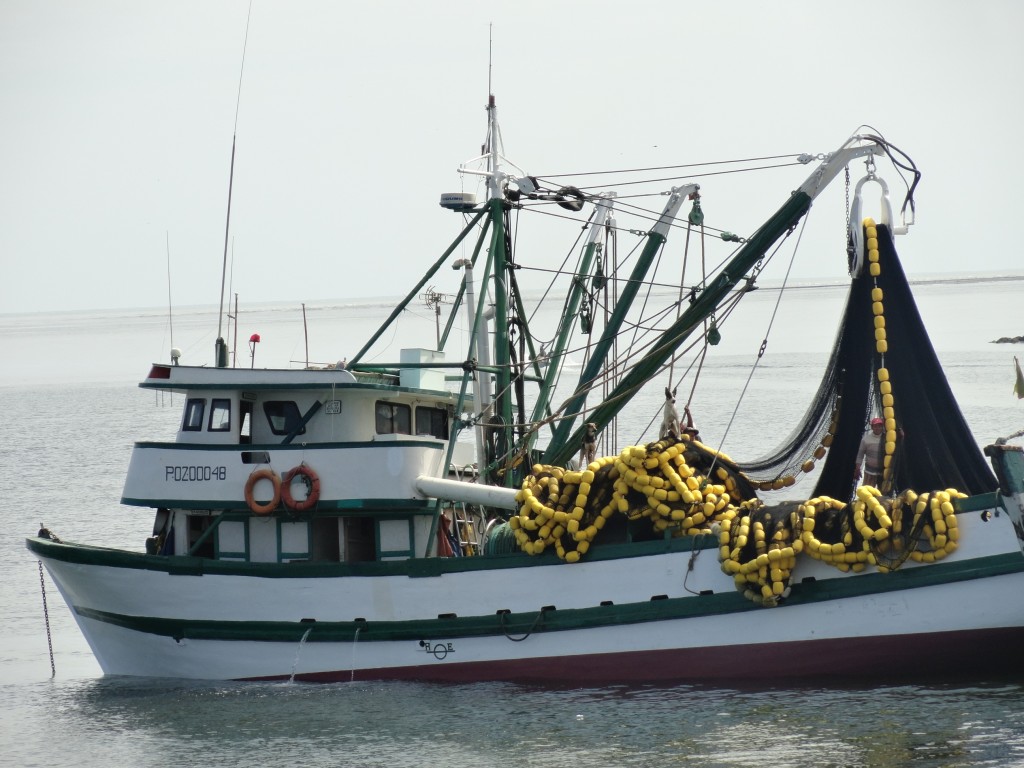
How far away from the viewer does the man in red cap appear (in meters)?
15.3

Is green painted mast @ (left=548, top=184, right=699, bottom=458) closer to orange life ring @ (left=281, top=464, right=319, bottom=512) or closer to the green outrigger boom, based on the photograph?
the green outrigger boom

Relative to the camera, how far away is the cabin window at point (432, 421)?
18.6 m

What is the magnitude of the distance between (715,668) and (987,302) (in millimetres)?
103250

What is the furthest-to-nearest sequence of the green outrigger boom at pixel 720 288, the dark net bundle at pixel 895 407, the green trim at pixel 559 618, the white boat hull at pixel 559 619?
the green outrigger boom at pixel 720 288, the dark net bundle at pixel 895 407, the white boat hull at pixel 559 619, the green trim at pixel 559 618

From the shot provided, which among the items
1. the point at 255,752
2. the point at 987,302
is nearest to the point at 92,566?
the point at 255,752

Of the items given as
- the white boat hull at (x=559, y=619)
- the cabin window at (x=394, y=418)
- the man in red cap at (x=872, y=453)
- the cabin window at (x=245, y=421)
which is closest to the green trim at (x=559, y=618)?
the white boat hull at (x=559, y=619)

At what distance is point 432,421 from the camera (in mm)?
18875

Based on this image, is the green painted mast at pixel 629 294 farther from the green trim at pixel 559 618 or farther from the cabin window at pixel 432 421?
the green trim at pixel 559 618

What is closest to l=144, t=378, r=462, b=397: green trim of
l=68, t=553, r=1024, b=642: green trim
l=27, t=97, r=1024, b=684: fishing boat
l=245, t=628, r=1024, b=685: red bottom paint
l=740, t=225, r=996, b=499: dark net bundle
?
l=27, t=97, r=1024, b=684: fishing boat

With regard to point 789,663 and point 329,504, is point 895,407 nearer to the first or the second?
point 789,663

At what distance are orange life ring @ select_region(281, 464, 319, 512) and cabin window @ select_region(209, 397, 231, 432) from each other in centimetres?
122

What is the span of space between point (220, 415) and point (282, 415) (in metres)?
0.78

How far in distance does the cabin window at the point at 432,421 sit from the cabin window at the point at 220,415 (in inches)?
103

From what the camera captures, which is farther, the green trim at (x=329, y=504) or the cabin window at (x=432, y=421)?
the cabin window at (x=432, y=421)
